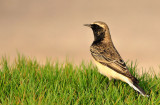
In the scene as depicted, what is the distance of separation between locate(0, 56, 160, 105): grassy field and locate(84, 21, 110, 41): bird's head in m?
0.93

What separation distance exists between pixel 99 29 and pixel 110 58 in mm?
870

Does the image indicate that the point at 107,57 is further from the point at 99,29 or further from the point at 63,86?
the point at 63,86

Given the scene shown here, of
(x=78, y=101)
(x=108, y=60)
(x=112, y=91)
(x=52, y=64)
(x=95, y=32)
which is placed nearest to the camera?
(x=78, y=101)

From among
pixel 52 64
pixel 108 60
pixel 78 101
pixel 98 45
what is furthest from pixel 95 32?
pixel 78 101

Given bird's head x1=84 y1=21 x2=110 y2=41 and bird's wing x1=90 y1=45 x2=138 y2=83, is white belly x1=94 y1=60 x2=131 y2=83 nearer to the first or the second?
bird's wing x1=90 y1=45 x2=138 y2=83

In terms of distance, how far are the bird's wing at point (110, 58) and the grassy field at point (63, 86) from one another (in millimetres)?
362

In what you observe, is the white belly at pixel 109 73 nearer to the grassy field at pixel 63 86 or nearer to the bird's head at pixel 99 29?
the grassy field at pixel 63 86

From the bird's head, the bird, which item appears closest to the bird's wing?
the bird

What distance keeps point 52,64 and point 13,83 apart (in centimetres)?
158

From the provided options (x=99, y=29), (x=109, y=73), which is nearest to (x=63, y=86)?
(x=109, y=73)

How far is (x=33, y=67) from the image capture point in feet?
27.1

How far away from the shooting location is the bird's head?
768 cm

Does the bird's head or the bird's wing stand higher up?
the bird's head

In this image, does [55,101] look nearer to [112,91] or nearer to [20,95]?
[20,95]
